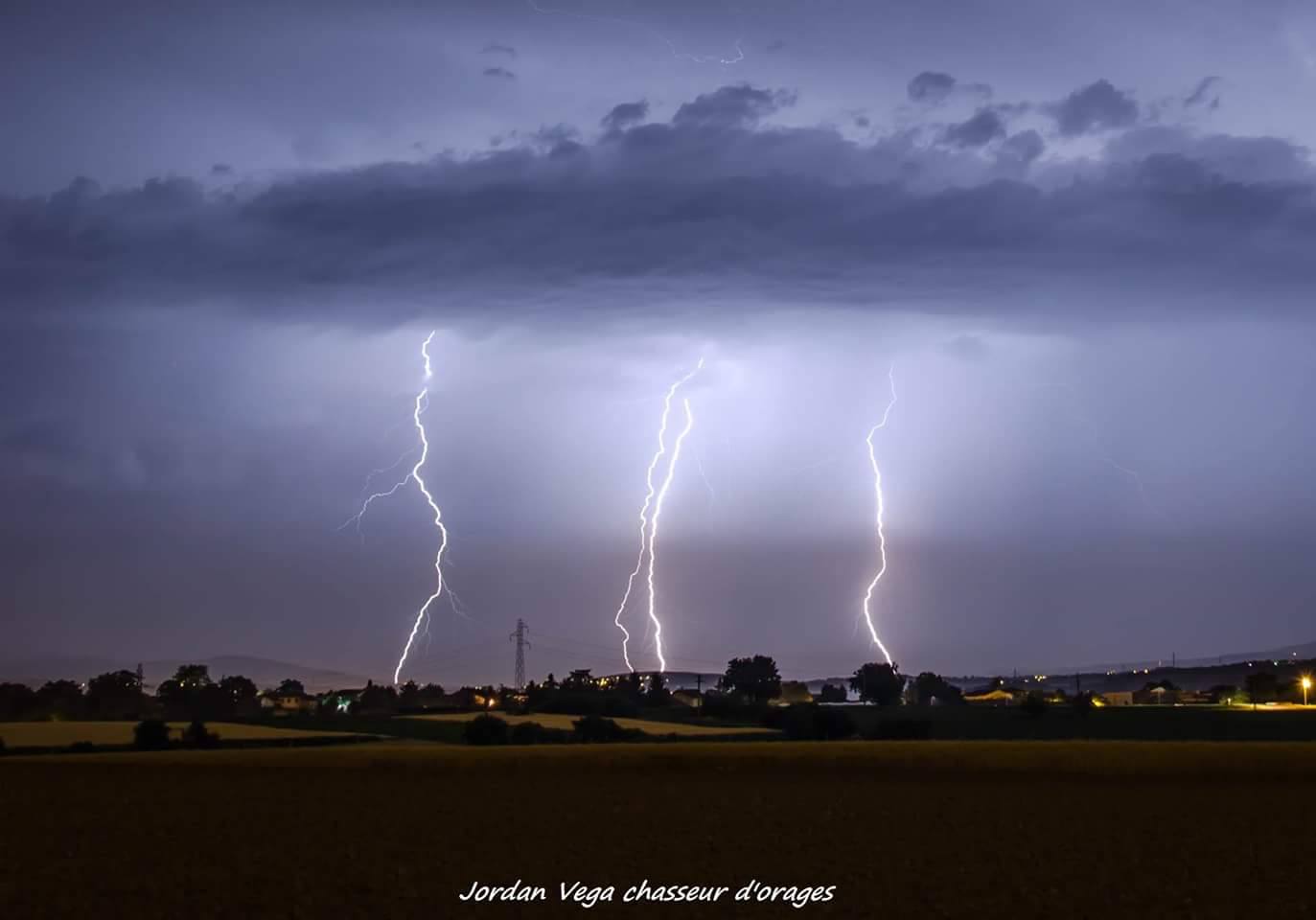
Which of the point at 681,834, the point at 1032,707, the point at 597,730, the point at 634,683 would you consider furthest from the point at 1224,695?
the point at 681,834

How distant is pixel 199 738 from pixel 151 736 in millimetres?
2283

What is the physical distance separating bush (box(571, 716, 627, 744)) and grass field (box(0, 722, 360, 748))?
1213cm

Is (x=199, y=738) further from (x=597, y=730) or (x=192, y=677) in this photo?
(x=192, y=677)

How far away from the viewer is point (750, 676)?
613 feet

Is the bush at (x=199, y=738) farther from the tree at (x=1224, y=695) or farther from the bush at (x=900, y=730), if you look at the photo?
the tree at (x=1224, y=695)

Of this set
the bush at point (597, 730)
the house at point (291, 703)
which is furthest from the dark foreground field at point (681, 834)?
the house at point (291, 703)

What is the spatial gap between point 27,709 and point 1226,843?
15447 cm

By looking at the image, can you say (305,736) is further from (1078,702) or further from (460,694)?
(460,694)

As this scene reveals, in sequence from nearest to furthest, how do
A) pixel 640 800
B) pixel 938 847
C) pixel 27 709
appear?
pixel 938 847 < pixel 640 800 < pixel 27 709

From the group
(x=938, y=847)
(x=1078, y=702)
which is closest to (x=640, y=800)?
(x=938, y=847)

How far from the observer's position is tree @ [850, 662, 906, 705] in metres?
157

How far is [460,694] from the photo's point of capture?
536 ft

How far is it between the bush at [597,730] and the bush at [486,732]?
3.60m

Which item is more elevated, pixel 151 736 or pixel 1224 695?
pixel 1224 695
